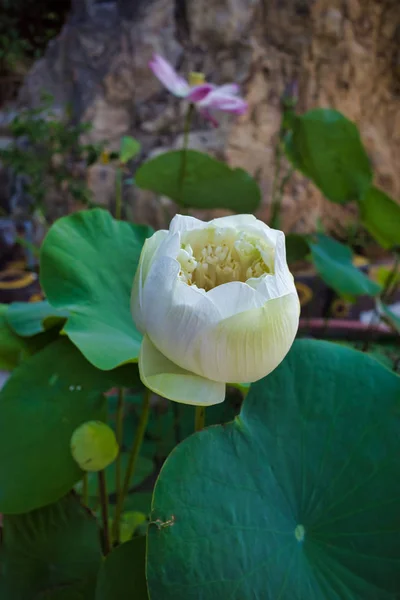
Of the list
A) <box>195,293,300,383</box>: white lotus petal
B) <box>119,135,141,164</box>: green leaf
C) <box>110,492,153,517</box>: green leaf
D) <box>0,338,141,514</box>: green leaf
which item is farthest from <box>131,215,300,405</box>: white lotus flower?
<box>119,135,141,164</box>: green leaf

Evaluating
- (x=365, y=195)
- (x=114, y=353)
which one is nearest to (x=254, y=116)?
(x=365, y=195)

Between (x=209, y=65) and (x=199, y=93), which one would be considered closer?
(x=199, y=93)

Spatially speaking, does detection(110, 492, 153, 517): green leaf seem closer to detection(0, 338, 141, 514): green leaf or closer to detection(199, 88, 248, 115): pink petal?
detection(0, 338, 141, 514): green leaf

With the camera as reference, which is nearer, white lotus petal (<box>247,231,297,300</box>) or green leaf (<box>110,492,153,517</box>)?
white lotus petal (<box>247,231,297,300</box>)

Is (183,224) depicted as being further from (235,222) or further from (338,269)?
(338,269)

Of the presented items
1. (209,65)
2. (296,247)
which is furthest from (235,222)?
(209,65)

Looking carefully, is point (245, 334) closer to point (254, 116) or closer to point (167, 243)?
point (167, 243)

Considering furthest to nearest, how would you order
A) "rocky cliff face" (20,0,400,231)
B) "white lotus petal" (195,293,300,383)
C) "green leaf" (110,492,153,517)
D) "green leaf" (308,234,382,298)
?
"rocky cliff face" (20,0,400,231)
"green leaf" (308,234,382,298)
"green leaf" (110,492,153,517)
"white lotus petal" (195,293,300,383)
